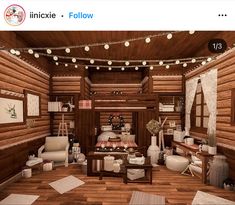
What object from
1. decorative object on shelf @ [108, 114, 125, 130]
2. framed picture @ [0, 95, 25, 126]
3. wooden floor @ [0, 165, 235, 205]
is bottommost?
wooden floor @ [0, 165, 235, 205]

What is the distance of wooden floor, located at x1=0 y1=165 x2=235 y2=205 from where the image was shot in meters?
3.82

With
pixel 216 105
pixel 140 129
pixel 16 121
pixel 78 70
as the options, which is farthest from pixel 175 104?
pixel 16 121

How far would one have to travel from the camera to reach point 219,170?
4.46m

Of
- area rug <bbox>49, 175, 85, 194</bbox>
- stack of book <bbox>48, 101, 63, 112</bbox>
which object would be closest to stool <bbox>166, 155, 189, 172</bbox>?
area rug <bbox>49, 175, 85, 194</bbox>

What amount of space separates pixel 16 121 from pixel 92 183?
2.34m

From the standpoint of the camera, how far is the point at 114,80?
9.03 m

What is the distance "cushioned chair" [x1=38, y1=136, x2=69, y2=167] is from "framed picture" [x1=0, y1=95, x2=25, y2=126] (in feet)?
4.09

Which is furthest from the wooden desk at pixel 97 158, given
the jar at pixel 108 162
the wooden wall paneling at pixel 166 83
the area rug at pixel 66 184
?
the wooden wall paneling at pixel 166 83

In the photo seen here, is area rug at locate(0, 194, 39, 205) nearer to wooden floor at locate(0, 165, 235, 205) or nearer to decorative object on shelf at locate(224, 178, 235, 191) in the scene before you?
wooden floor at locate(0, 165, 235, 205)

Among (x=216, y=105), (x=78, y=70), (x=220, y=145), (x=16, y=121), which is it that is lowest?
(x=220, y=145)

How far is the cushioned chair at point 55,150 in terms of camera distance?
5872 mm
